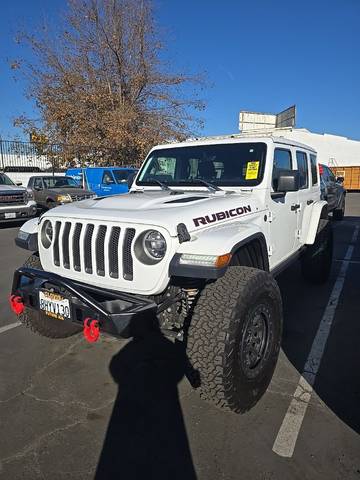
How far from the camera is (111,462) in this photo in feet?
7.31

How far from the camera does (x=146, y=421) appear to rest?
2574 millimetres

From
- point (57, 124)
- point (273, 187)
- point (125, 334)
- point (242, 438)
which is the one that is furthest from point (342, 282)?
point (57, 124)

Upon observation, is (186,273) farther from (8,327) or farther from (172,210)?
(8,327)

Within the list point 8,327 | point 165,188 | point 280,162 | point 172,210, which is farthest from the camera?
point 8,327

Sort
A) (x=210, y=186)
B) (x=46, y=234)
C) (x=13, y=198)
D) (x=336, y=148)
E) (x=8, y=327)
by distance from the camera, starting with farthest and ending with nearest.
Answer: (x=336, y=148)
(x=13, y=198)
(x=8, y=327)
(x=210, y=186)
(x=46, y=234)

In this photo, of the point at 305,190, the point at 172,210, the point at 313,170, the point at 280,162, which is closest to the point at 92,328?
the point at 172,210


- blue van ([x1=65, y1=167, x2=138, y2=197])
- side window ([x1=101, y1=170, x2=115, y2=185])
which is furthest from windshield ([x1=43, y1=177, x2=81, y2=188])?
side window ([x1=101, y1=170, x2=115, y2=185])

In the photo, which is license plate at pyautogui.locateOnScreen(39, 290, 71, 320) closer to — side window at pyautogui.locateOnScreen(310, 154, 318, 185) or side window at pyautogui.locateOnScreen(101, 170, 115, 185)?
side window at pyautogui.locateOnScreen(310, 154, 318, 185)

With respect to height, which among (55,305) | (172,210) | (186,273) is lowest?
(55,305)

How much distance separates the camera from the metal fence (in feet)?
59.4

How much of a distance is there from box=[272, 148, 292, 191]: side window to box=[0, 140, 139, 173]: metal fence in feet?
49.3

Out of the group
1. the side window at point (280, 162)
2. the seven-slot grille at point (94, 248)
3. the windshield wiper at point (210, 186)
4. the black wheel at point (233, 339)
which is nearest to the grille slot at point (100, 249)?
the seven-slot grille at point (94, 248)

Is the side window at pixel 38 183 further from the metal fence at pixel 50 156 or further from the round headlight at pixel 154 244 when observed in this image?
the round headlight at pixel 154 244

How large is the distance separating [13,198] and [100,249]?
1009 centimetres
